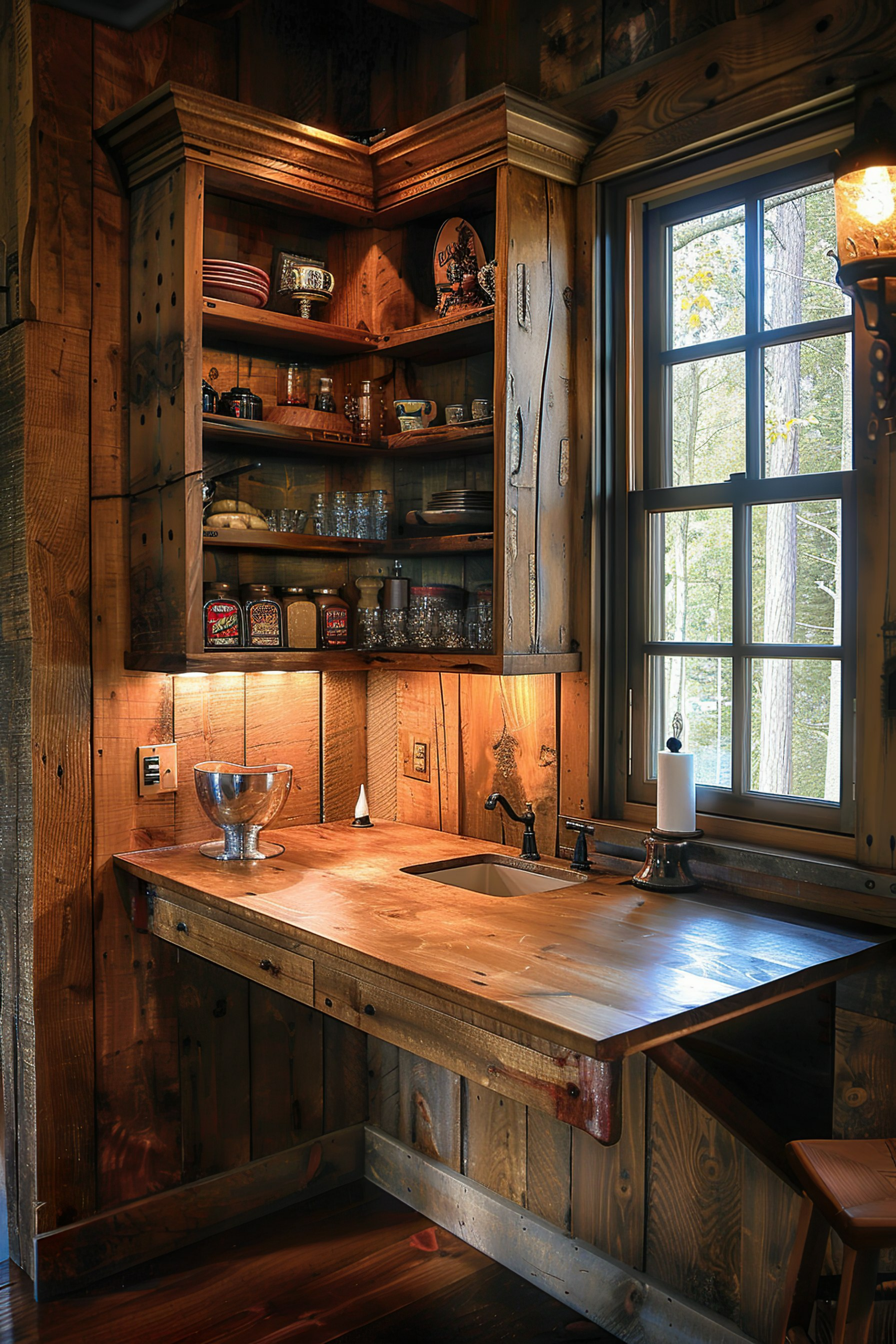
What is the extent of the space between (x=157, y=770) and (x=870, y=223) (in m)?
1.94

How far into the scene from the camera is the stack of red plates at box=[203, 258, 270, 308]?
258 cm

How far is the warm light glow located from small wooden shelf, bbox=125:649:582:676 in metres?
1.07

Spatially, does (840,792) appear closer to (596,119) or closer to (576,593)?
(576,593)

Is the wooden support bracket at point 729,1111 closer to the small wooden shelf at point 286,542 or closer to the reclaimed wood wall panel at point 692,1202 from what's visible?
the reclaimed wood wall panel at point 692,1202

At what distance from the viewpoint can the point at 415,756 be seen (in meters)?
3.02

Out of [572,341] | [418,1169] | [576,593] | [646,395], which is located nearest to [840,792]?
[576,593]

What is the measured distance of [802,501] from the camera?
2166mm

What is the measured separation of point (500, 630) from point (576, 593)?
0.25m

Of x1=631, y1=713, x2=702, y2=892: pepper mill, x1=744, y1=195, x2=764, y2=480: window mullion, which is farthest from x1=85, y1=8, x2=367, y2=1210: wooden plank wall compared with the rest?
x1=744, y1=195, x2=764, y2=480: window mullion

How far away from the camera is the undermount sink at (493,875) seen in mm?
2523

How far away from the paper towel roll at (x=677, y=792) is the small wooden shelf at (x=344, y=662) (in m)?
0.38

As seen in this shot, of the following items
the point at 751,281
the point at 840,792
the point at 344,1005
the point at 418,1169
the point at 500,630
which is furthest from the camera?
the point at 418,1169

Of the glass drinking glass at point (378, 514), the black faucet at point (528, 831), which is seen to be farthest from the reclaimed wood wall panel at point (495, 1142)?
the glass drinking glass at point (378, 514)

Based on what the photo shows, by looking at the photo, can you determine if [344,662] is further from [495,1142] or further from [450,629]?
[495,1142]
